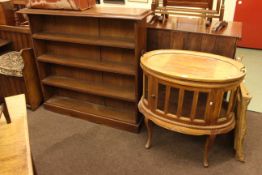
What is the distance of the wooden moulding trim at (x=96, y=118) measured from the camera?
2318 millimetres

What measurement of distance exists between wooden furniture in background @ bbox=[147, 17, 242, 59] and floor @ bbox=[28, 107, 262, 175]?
0.87 metres

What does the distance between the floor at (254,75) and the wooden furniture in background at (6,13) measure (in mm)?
3081

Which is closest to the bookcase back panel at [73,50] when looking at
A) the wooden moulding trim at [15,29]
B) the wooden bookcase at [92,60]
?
the wooden bookcase at [92,60]

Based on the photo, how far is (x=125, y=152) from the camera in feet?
6.85

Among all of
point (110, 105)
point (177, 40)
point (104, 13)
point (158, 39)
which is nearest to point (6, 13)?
point (104, 13)

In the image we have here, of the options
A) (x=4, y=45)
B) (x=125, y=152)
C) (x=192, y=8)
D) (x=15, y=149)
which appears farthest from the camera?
(x=4, y=45)

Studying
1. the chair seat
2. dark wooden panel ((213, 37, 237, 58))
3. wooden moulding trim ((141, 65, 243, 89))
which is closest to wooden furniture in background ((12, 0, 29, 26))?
the chair seat

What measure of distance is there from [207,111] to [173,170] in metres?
0.61

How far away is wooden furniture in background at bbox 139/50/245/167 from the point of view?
61.9 inches

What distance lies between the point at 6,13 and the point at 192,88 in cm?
237

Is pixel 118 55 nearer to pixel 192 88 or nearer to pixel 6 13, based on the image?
pixel 192 88

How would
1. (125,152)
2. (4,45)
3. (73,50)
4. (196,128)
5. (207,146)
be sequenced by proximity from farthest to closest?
1. (4,45)
2. (73,50)
3. (125,152)
4. (207,146)
5. (196,128)

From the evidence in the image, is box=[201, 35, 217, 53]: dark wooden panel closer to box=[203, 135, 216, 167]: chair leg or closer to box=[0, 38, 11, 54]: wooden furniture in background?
box=[203, 135, 216, 167]: chair leg

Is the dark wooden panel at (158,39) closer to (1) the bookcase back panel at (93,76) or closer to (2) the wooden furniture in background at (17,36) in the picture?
(1) the bookcase back panel at (93,76)
